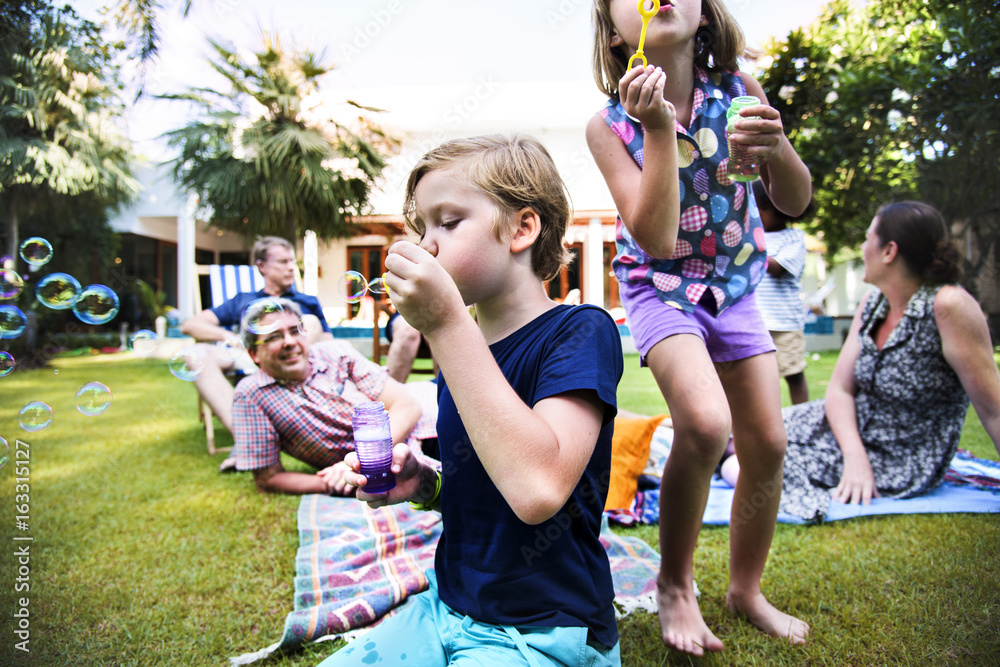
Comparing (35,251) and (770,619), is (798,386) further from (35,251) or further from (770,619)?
(35,251)

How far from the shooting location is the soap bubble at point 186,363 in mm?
2994

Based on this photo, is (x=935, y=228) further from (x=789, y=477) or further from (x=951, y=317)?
(x=789, y=477)

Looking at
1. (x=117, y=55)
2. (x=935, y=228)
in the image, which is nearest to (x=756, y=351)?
(x=935, y=228)

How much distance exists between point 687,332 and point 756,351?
248mm

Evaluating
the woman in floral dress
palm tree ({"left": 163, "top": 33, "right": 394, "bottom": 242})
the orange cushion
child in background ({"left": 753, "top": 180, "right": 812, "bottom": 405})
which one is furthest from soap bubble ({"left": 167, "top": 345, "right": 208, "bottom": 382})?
palm tree ({"left": 163, "top": 33, "right": 394, "bottom": 242})

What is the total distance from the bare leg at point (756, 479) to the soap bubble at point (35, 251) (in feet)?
8.42

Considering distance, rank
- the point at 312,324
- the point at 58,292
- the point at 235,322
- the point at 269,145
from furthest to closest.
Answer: the point at 269,145 < the point at 235,322 < the point at 312,324 < the point at 58,292

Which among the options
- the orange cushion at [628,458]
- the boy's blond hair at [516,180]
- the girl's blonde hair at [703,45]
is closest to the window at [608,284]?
the orange cushion at [628,458]

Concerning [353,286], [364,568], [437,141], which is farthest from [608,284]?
[353,286]

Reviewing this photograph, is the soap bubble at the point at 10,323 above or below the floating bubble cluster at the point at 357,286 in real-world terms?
below

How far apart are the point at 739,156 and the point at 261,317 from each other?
2.06m

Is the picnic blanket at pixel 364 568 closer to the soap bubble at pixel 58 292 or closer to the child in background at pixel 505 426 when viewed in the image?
the child in background at pixel 505 426

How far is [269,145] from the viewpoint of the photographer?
32.0 ft

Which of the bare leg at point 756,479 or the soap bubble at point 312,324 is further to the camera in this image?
the soap bubble at point 312,324
